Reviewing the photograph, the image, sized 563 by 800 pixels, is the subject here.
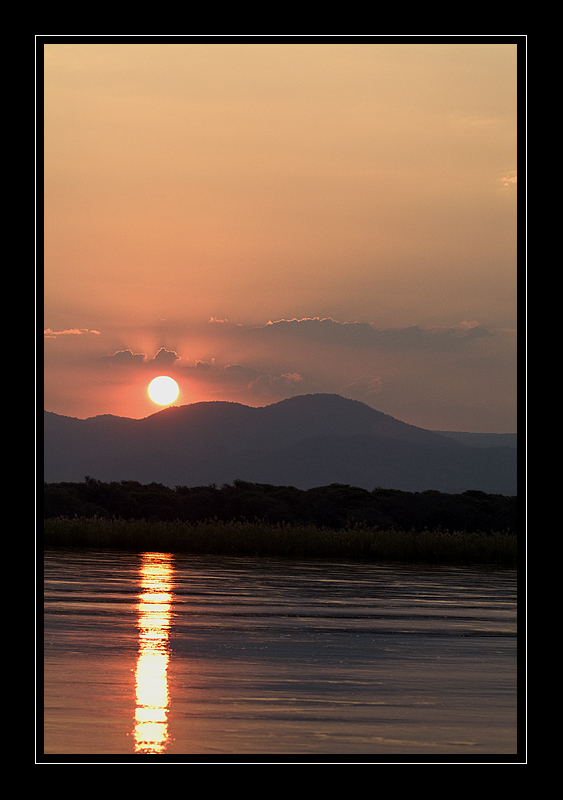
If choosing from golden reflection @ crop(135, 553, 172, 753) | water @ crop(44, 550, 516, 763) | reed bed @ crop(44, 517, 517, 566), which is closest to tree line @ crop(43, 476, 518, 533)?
reed bed @ crop(44, 517, 517, 566)

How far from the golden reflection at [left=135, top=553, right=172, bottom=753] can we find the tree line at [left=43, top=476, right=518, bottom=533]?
38240 millimetres

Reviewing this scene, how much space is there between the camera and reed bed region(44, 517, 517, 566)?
37250mm

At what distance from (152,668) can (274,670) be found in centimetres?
156

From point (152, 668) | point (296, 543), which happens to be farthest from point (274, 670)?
point (296, 543)

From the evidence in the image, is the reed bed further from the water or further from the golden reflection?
the golden reflection

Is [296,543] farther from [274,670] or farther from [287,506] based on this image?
[287,506]

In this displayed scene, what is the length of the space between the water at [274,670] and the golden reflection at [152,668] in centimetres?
3

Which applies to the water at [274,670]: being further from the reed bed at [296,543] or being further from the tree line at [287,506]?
the tree line at [287,506]

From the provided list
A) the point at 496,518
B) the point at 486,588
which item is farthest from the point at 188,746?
the point at 496,518

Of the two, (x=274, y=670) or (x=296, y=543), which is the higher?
(x=274, y=670)

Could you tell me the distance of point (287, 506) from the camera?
6450cm
